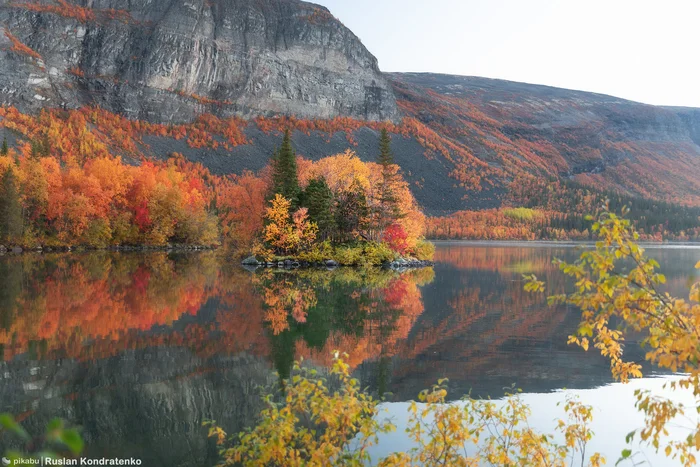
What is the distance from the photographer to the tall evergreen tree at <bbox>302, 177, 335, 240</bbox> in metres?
51.0

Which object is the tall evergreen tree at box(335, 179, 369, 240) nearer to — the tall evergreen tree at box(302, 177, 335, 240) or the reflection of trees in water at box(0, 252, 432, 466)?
the tall evergreen tree at box(302, 177, 335, 240)

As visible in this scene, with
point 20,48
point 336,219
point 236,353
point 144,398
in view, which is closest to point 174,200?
point 336,219

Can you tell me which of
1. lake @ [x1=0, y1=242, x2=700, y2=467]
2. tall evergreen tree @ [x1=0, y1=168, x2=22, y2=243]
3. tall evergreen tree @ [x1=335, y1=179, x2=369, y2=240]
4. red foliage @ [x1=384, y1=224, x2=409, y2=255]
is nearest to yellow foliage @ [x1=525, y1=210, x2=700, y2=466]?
lake @ [x1=0, y1=242, x2=700, y2=467]

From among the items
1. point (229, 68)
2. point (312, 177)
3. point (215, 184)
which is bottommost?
point (215, 184)

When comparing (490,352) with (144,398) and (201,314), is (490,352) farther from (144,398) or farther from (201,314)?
(201,314)

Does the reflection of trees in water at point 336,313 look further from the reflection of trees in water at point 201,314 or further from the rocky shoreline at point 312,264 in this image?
the rocky shoreline at point 312,264

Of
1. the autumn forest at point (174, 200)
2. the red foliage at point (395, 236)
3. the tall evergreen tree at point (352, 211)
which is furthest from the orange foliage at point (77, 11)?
the red foliage at point (395, 236)

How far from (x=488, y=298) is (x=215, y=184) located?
115m

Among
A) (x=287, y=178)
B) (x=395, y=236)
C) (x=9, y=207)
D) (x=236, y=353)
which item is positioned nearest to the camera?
(x=236, y=353)

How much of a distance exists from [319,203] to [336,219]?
2993mm

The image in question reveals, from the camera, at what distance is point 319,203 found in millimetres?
51031

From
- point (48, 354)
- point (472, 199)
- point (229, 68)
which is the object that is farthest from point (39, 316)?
point (229, 68)

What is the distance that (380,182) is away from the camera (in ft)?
177

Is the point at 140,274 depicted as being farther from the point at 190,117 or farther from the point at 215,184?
the point at 190,117
